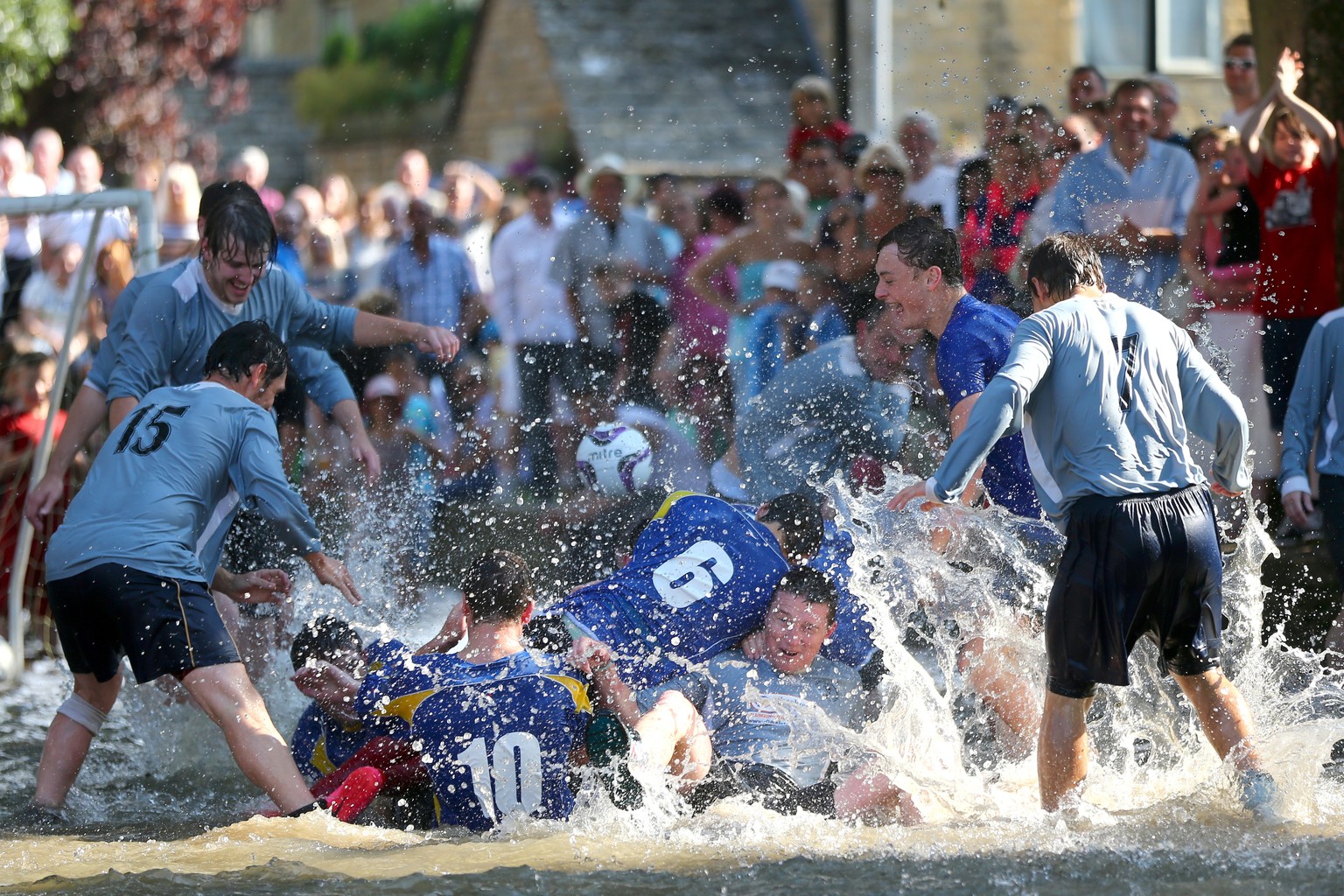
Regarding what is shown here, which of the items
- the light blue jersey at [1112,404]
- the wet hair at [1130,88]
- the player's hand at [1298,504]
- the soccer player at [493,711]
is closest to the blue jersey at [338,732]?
the soccer player at [493,711]

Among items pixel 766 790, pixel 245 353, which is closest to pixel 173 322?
pixel 245 353

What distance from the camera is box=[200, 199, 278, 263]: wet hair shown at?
20.0ft

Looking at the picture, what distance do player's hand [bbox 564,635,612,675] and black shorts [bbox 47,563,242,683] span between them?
3.64 ft

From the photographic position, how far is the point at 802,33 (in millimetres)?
23094

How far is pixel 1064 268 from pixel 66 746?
3.73 m

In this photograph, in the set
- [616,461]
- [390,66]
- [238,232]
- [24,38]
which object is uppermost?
[390,66]

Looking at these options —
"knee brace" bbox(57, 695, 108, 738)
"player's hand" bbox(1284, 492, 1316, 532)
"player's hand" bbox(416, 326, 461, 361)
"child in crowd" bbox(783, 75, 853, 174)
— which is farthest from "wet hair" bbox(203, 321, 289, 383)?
"child in crowd" bbox(783, 75, 853, 174)

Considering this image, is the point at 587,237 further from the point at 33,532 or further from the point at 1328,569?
the point at 1328,569

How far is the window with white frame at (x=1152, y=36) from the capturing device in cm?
1955

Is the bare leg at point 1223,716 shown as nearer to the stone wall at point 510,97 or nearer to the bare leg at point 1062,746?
the bare leg at point 1062,746

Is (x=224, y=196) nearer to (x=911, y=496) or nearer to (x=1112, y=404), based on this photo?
(x=911, y=496)

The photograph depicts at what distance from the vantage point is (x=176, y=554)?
5426 millimetres

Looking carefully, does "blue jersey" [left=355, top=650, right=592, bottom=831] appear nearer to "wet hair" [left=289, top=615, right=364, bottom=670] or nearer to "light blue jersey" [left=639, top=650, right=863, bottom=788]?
"light blue jersey" [left=639, top=650, right=863, bottom=788]

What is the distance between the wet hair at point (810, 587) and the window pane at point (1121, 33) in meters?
15.6
